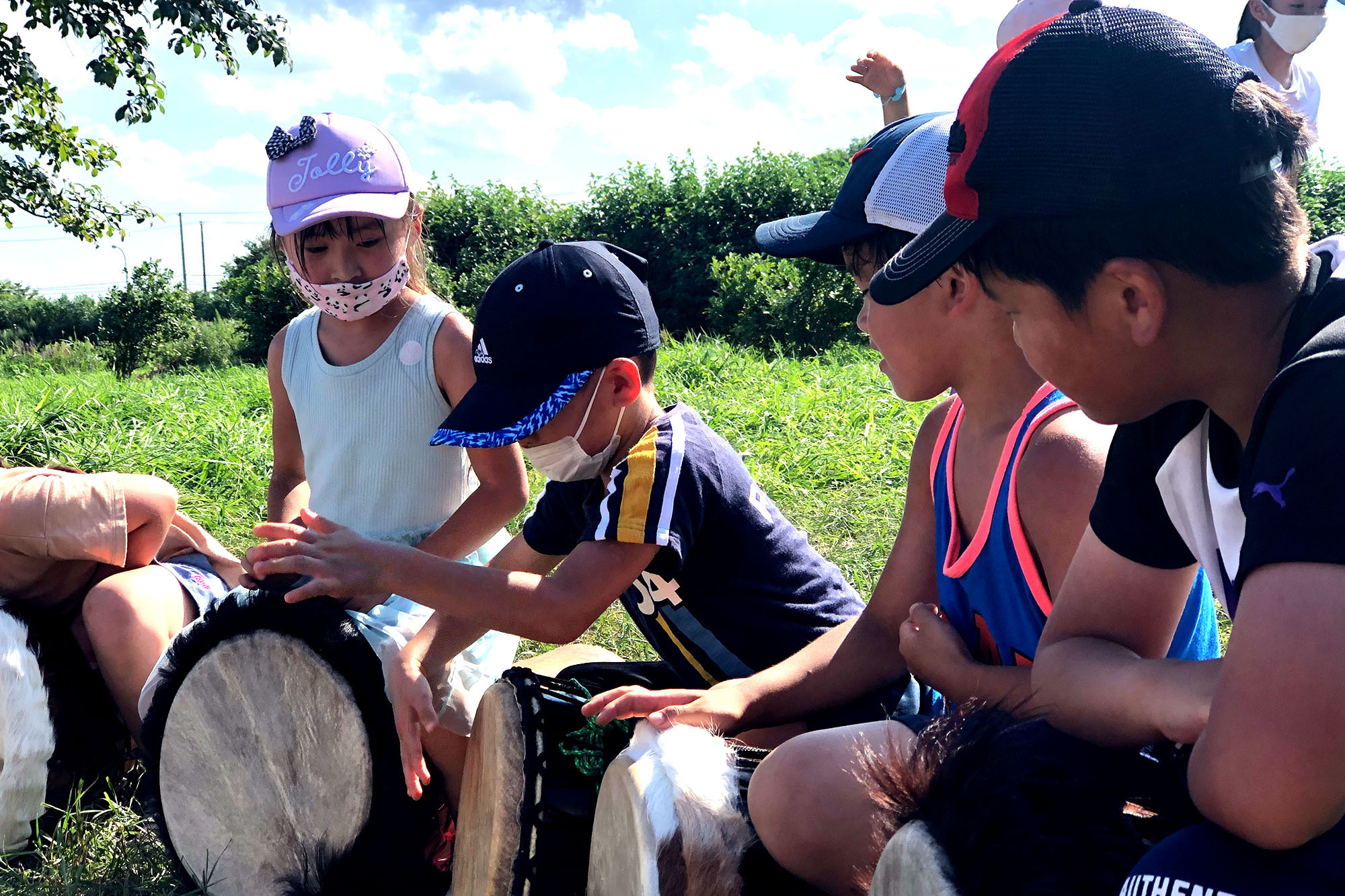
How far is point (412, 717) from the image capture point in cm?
192

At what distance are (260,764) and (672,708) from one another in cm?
102

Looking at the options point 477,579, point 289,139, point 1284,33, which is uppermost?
point 1284,33

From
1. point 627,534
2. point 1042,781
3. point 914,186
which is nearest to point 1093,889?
point 1042,781

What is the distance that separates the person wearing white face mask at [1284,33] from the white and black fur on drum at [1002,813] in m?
3.47

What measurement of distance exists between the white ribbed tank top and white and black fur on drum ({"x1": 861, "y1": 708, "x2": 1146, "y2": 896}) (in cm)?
173

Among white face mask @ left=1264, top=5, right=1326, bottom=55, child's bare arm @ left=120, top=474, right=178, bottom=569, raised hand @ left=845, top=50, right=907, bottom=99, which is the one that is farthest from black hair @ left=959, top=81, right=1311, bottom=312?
white face mask @ left=1264, top=5, right=1326, bottom=55

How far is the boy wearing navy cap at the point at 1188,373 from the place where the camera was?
84cm

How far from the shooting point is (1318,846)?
0.90 metres

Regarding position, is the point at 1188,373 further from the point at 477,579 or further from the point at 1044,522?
the point at 477,579

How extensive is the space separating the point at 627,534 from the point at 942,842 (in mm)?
896

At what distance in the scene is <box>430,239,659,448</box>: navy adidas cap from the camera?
197 centimetres

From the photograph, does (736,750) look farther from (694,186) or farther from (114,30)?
(694,186)

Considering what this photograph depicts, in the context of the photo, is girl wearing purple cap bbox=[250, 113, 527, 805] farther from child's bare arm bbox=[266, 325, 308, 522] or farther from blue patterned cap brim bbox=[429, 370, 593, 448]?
blue patterned cap brim bbox=[429, 370, 593, 448]

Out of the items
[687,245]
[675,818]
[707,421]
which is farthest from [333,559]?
[687,245]
